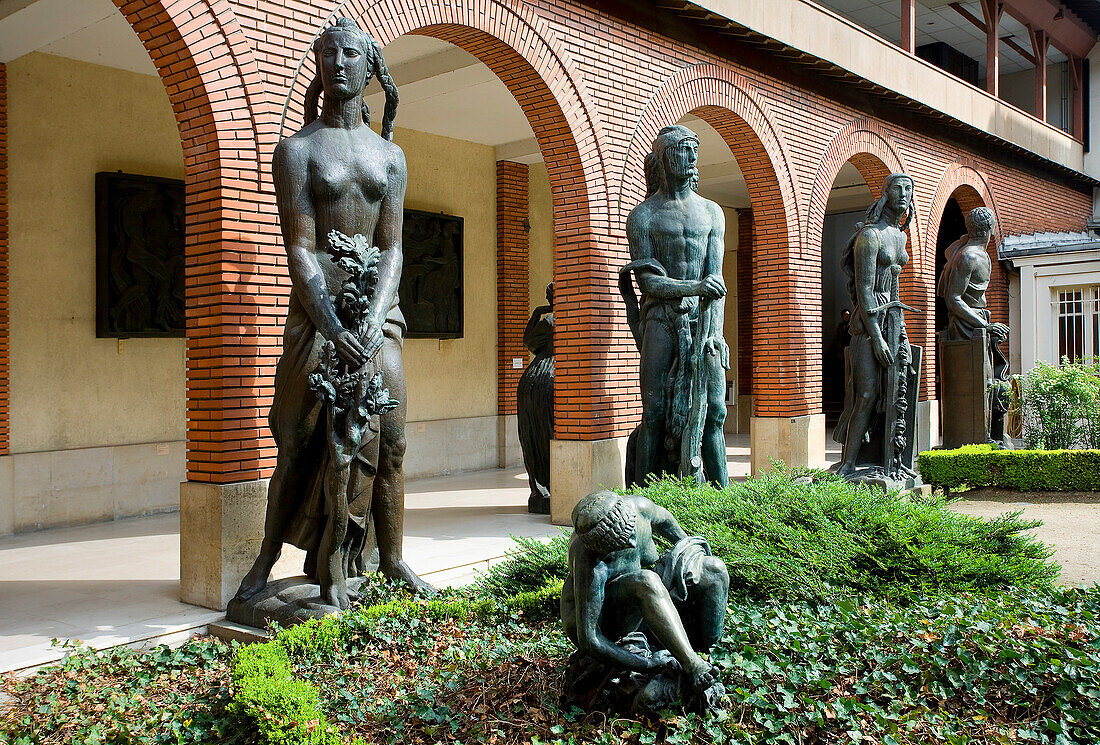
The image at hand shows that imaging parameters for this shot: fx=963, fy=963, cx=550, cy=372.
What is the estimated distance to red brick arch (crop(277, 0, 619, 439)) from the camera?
346 inches

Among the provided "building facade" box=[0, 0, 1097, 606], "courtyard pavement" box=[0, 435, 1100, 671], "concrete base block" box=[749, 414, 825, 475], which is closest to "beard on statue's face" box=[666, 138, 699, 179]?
"building facade" box=[0, 0, 1097, 606]

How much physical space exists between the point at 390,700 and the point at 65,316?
6.86 m

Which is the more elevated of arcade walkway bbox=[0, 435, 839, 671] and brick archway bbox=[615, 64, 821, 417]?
brick archway bbox=[615, 64, 821, 417]

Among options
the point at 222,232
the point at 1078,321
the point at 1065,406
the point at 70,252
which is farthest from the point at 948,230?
the point at 222,232

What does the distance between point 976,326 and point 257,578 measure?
10.5 meters

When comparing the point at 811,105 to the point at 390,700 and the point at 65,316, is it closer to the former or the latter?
the point at 65,316

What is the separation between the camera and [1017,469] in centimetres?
1151

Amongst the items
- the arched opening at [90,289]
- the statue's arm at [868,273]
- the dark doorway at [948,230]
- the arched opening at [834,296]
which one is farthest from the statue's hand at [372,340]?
the dark doorway at [948,230]

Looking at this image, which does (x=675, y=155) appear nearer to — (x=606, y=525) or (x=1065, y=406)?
(x=606, y=525)

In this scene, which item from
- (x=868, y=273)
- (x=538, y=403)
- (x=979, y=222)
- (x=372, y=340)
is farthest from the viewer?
(x=979, y=222)

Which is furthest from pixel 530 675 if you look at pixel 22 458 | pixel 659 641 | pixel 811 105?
pixel 811 105

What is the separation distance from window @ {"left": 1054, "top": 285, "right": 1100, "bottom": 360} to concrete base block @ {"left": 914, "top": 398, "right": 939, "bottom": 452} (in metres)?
3.07

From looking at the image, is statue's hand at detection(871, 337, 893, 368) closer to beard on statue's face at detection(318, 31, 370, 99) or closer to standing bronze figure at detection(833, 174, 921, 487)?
standing bronze figure at detection(833, 174, 921, 487)

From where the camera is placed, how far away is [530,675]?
13.8 feet
